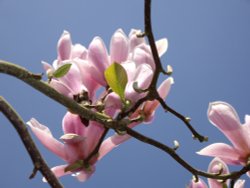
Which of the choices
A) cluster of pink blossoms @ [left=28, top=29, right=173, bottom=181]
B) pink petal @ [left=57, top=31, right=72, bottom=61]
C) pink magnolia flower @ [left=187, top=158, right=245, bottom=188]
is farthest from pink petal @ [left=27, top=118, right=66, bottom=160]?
pink magnolia flower @ [left=187, top=158, right=245, bottom=188]

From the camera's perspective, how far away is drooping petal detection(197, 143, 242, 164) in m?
0.49

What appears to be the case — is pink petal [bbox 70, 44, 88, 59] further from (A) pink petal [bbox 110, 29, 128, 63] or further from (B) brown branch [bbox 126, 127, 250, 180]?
(B) brown branch [bbox 126, 127, 250, 180]

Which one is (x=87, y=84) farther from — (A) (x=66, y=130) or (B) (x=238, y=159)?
(B) (x=238, y=159)

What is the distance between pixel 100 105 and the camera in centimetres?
44

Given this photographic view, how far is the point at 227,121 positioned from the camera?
18.7 inches

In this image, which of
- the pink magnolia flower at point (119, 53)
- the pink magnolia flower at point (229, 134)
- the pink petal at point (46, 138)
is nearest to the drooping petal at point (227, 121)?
the pink magnolia flower at point (229, 134)

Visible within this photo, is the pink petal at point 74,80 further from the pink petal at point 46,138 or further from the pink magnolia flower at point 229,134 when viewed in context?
the pink magnolia flower at point 229,134

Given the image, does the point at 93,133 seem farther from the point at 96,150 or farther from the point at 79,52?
the point at 79,52

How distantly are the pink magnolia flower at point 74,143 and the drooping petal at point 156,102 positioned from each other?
68mm

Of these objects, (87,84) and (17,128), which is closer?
(17,128)

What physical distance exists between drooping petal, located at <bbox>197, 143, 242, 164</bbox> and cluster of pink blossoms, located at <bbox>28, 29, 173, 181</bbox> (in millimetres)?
90

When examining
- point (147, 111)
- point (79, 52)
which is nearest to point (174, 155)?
point (147, 111)

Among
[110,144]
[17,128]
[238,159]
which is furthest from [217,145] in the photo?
[17,128]

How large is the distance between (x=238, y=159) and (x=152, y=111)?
14 centimetres
